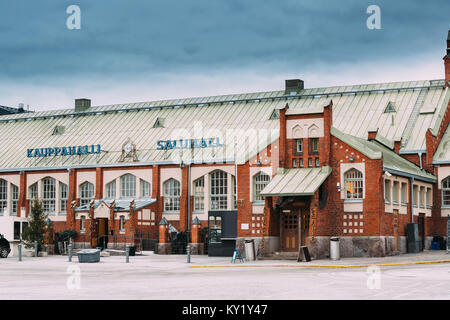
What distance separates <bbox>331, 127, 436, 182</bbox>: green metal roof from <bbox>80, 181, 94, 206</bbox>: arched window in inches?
1032

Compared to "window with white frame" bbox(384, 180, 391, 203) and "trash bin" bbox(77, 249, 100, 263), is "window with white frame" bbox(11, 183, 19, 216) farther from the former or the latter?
"window with white frame" bbox(384, 180, 391, 203)

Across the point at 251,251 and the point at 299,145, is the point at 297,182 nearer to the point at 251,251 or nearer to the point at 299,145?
the point at 299,145

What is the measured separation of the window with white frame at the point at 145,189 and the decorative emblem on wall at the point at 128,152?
7.55 feet

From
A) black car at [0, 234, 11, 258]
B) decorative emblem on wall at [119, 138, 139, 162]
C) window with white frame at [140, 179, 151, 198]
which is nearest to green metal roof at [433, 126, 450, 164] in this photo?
window with white frame at [140, 179, 151, 198]

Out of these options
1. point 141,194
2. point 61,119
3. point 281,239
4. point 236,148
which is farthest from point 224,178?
point 61,119

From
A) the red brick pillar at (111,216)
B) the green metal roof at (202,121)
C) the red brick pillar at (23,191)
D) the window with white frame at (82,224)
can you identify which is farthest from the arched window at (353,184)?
the red brick pillar at (23,191)

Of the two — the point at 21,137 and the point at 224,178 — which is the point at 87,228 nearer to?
the point at 224,178

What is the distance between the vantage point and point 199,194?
6334 cm

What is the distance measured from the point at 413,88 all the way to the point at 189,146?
19998 millimetres

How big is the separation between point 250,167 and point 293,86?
25973mm

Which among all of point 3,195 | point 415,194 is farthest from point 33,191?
point 415,194

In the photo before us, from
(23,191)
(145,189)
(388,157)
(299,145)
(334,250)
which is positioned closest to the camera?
(334,250)

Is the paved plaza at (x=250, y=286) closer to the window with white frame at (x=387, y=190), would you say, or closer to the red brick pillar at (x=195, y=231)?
the window with white frame at (x=387, y=190)
